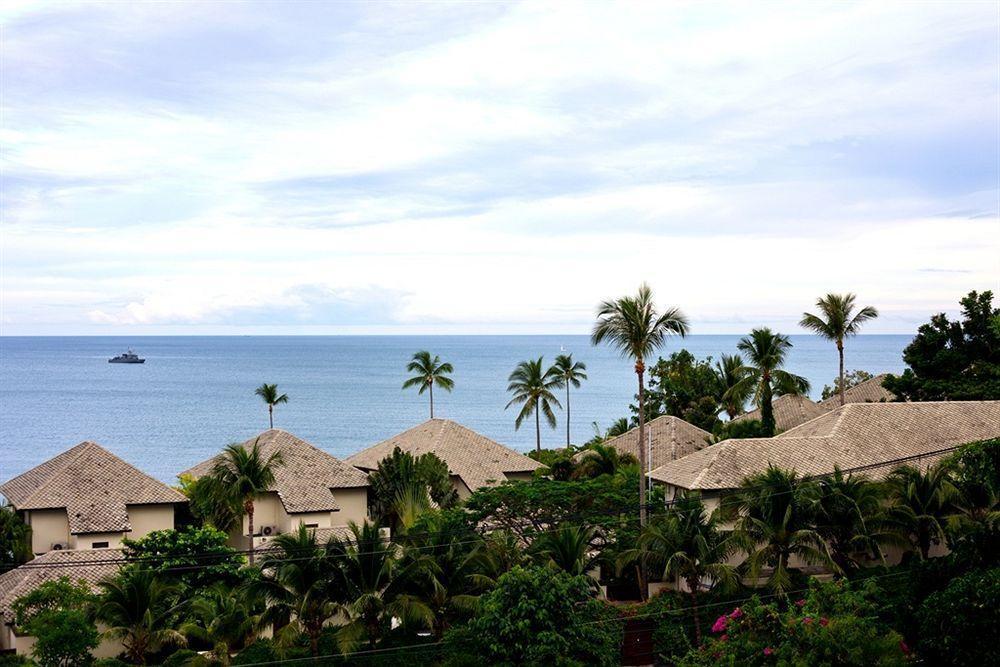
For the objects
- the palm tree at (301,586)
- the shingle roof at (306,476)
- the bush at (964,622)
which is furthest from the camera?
the shingle roof at (306,476)

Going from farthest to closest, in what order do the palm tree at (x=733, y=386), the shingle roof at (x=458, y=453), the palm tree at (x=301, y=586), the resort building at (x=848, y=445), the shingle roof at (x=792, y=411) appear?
the palm tree at (x=733, y=386) → the shingle roof at (x=792, y=411) → the shingle roof at (x=458, y=453) → the resort building at (x=848, y=445) → the palm tree at (x=301, y=586)

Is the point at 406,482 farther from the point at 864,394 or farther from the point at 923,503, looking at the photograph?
the point at 864,394

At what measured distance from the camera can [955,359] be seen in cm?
5431

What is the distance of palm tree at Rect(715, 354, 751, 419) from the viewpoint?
67.4 metres

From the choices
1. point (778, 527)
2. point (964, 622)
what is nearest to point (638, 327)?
point (778, 527)

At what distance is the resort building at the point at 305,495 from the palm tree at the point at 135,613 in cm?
1441

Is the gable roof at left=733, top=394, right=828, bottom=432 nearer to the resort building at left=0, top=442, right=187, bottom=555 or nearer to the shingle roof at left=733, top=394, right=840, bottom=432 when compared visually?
the shingle roof at left=733, top=394, right=840, bottom=432

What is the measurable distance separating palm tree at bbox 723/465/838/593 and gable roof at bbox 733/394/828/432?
30.0m

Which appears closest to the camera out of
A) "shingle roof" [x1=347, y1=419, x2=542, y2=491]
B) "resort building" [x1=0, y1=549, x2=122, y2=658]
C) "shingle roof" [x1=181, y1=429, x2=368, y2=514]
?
"resort building" [x1=0, y1=549, x2=122, y2=658]

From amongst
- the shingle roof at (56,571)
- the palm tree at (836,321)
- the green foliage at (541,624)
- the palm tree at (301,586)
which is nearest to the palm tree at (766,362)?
the palm tree at (836,321)

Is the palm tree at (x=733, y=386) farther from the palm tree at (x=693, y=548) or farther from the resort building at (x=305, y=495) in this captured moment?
the palm tree at (x=693, y=548)

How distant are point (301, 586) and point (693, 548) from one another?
12.5 meters

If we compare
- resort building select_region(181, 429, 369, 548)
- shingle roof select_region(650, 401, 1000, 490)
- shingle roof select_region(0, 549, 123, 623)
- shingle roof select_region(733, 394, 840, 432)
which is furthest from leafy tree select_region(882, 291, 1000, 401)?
shingle roof select_region(0, 549, 123, 623)

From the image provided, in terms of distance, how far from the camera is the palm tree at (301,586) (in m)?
31.2
